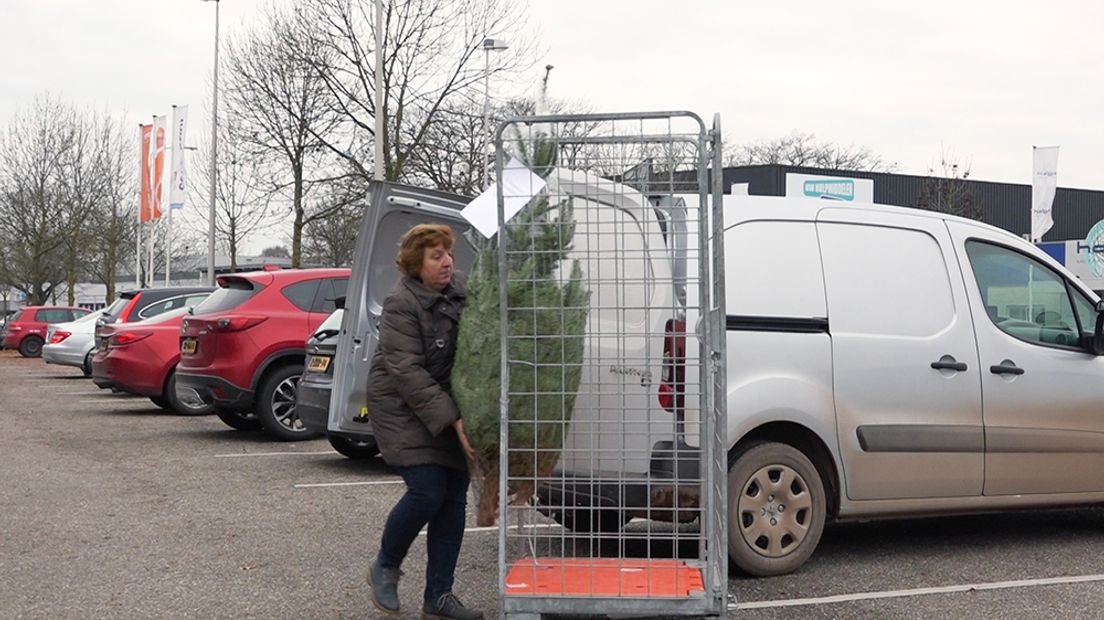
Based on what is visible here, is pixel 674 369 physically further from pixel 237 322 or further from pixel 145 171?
pixel 145 171

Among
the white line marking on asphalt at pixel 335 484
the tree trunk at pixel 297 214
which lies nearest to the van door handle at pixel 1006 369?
the white line marking on asphalt at pixel 335 484

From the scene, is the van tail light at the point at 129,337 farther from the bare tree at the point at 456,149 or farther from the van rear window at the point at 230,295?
the bare tree at the point at 456,149

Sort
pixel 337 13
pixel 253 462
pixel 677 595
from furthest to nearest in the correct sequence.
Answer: pixel 337 13 → pixel 253 462 → pixel 677 595

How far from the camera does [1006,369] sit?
6785mm

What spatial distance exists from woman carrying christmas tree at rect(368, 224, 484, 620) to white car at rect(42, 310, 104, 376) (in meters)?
20.4

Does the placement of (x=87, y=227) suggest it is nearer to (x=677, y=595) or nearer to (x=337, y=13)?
(x=337, y=13)

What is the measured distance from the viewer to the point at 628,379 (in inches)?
207

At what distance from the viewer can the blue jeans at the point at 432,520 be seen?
17.3 ft

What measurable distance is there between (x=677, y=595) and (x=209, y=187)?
3742cm

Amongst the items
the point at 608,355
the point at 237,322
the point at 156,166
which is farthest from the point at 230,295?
the point at 156,166

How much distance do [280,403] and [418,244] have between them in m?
7.68

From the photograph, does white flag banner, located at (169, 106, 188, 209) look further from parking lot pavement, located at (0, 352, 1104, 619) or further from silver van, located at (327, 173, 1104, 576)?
silver van, located at (327, 173, 1104, 576)

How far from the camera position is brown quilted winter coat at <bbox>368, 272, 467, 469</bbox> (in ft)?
17.0

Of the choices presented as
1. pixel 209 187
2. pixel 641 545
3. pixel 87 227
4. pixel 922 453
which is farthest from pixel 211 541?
pixel 87 227
